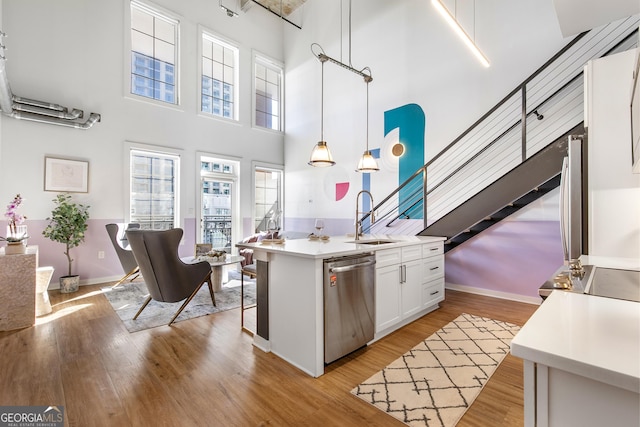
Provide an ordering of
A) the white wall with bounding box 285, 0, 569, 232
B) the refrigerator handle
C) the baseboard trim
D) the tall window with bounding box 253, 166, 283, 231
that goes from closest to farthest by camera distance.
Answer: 1. the refrigerator handle
2. the baseboard trim
3. the white wall with bounding box 285, 0, 569, 232
4. the tall window with bounding box 253, 166, 283, 231

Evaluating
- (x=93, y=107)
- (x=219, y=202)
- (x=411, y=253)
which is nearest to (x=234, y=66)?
(x=93, y=107)

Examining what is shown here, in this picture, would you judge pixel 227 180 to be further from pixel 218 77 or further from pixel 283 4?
pixel 283 4

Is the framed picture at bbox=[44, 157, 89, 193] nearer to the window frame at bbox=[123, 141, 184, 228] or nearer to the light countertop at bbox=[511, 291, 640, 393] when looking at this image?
the window frame at bbox=[123, 141, 184, 228]

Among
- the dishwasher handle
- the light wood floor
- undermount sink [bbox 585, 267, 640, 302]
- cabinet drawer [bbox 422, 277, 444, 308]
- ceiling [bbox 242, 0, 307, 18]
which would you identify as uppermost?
ceiling [bbox 242, 0, 307, 18]

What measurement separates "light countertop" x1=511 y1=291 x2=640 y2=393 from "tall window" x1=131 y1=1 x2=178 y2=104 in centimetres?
669

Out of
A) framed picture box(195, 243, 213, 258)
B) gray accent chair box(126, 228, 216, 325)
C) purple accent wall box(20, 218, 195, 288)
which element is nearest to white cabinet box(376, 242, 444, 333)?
gray accent chair box(126, 228, 216, 325)

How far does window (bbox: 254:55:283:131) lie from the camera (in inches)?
288

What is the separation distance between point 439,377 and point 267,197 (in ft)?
19.8

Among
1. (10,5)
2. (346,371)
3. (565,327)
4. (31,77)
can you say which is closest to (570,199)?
(565,327)

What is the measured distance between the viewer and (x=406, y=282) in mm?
2953

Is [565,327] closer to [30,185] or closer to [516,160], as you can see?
[516,160]

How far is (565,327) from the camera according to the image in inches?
29.4

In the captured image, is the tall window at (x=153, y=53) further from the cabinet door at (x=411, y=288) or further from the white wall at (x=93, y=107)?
the cabinet door at (x=411, y=288)

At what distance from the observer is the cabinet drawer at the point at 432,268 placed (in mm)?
3230
